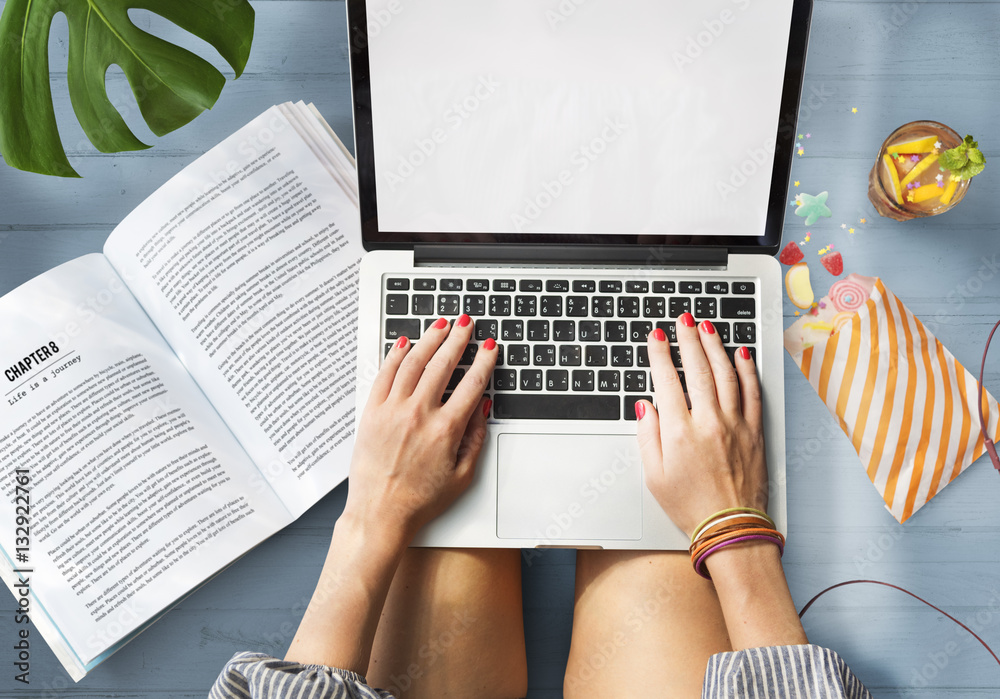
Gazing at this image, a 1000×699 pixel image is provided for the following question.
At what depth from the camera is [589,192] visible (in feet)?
2.02

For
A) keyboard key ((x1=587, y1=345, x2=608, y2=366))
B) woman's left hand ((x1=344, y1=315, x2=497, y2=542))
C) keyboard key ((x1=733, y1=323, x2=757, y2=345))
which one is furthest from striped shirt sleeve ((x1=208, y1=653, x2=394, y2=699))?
keyboard key ((x1=733, y1=323, x2=757, y2=345))

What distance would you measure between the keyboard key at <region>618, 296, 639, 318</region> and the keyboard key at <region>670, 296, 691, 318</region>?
0.11 feet

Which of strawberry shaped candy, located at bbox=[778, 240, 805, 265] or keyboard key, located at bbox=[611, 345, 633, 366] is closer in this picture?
keyboard key, located at bbox=[611, 345, 633, 366]

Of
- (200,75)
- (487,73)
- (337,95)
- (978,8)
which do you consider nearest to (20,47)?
(200,75)

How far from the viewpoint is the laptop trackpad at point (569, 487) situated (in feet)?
1.98

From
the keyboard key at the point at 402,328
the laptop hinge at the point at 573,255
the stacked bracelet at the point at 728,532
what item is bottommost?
the stacked bracelet at the point at 728,532

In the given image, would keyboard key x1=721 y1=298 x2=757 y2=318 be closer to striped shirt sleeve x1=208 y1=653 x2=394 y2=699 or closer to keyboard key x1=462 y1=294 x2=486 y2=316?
keyboard key x1=462 y1=294 x2=486 y2=316

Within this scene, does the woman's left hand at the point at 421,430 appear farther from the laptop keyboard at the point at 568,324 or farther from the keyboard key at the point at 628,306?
the keyboard key at the point at 628,306

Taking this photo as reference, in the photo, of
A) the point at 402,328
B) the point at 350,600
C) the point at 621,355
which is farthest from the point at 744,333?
the point at 350,600

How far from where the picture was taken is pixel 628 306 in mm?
625

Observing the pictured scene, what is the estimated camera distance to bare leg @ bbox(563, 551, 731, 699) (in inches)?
24.7

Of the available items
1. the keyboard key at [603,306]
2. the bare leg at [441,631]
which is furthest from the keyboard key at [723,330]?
the bare leg at [441,631]

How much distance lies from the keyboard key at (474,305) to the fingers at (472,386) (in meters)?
0.04

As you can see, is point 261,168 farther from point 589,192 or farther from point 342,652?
point 342,652
